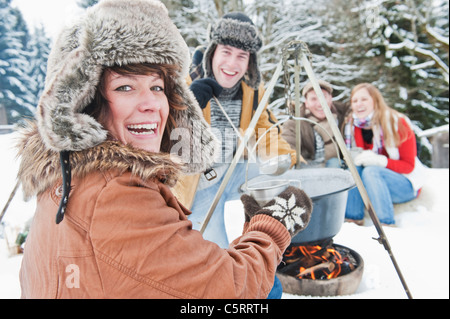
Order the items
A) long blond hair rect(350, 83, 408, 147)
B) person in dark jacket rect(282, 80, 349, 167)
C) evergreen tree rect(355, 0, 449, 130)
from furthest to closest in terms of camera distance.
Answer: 1. evergreen tree rect(355, 0, 449, 130)
2. person in dark jacket rect(282, 80, 349, 167)
3. long blond hair rect(350, 83, 408, 147)

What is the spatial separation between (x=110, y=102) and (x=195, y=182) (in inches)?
43.5

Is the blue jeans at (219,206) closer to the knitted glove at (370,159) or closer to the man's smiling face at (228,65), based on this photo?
the man's smiling face at (228,65)

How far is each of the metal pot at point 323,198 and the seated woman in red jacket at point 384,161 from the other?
1457 millimetres

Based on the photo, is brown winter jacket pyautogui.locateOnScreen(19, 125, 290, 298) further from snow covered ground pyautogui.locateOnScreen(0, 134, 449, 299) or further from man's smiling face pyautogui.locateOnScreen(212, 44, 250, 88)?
man's smiling face pyautogui.locateOnScreen(212, 44, 250, 88)

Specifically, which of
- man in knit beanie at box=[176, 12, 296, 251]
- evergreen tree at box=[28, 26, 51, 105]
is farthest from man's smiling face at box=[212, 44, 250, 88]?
evergreen tree at box=[28, 26, 51, 105]

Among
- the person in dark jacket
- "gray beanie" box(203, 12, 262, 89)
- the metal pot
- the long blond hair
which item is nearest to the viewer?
the metal pot

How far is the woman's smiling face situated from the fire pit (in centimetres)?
117

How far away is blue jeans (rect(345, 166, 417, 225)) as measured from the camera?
3.05m

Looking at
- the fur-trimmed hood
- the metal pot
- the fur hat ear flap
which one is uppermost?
the fur hat ear flap

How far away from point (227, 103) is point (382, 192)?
1965mm

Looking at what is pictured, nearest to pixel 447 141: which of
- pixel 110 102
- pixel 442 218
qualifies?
Result: pixel 442 218

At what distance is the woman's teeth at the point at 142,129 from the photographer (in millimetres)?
931

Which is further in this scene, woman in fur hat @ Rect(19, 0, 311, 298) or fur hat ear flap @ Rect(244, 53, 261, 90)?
fur hat ear flap @ Rect(244, 53, 261, 90)

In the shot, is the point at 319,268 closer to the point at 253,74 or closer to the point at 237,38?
the point at 253,74
